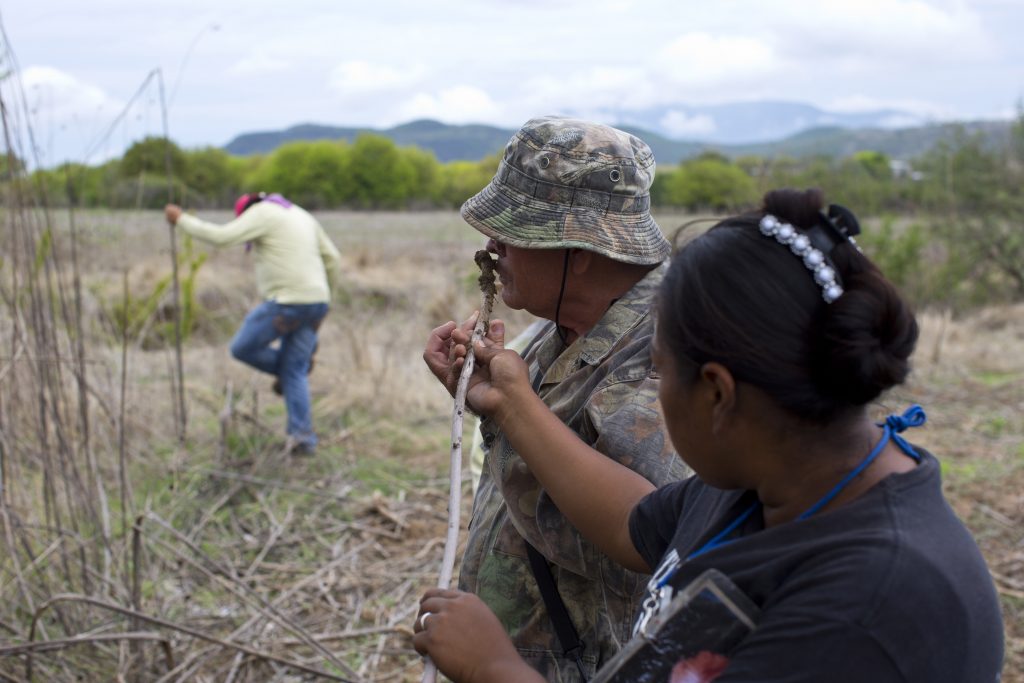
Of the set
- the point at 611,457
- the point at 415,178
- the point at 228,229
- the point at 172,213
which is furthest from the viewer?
the point at 415,178

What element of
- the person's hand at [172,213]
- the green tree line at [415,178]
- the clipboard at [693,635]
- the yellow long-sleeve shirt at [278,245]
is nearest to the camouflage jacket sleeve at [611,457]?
the clipboard at [693,635]

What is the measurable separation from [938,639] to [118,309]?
8071 mm

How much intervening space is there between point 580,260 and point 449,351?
0.30m

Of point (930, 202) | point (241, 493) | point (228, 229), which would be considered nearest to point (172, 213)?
point (228, 229)


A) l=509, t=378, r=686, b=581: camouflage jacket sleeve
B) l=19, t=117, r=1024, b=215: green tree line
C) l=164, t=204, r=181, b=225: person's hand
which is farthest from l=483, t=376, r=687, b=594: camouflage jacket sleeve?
l=164, t=204, r=181, b=225: person's hand

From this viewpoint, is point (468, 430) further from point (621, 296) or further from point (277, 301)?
point (621, 296)

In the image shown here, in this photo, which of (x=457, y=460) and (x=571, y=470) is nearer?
(x=571, y=470)

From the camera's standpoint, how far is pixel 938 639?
101 centimetres

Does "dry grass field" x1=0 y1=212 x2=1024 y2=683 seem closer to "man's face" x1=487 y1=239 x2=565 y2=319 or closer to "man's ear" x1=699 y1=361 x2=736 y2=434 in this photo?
"man's face" x1=487 y1=239 x2=565 y2=319

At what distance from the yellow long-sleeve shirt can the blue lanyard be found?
519 cm

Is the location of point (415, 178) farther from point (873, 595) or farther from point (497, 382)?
point (873, 595)

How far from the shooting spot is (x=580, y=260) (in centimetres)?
184

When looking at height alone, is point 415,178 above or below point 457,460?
below

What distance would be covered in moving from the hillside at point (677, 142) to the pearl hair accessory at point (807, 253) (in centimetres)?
1318
